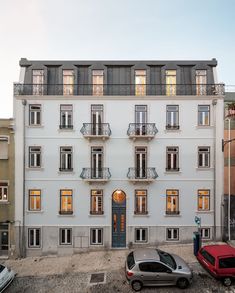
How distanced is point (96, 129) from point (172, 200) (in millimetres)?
7887

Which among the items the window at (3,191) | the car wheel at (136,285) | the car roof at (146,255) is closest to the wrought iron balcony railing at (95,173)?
the car roof at (146,255)

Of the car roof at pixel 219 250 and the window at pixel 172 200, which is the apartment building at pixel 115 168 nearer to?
the window at pixel 172 200

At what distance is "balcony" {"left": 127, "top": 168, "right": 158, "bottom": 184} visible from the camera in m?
15.1

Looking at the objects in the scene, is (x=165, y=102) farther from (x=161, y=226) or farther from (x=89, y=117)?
(x=161, y=226)

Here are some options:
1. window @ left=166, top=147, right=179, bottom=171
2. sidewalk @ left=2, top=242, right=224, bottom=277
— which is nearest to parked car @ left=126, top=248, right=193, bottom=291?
sidewalk @ left=2, top=242, right=224, bottom=277

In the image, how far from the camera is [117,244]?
15.2m

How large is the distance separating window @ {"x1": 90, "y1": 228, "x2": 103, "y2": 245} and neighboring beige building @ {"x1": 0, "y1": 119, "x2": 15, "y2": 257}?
5.84m

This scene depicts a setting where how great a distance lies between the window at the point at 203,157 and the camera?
15391mm

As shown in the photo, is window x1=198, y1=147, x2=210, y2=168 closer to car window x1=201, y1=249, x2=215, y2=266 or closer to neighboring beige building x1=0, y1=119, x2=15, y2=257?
car window x1=201, y1=249, x2=215, y2=266

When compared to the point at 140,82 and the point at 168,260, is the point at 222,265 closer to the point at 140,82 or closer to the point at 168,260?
the point at 168,260

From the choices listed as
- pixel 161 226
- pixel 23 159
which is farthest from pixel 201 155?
pixel 23 159

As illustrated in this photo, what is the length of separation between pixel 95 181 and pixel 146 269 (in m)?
6.83

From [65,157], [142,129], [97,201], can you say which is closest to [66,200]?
[97,201]

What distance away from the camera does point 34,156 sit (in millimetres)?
15367
